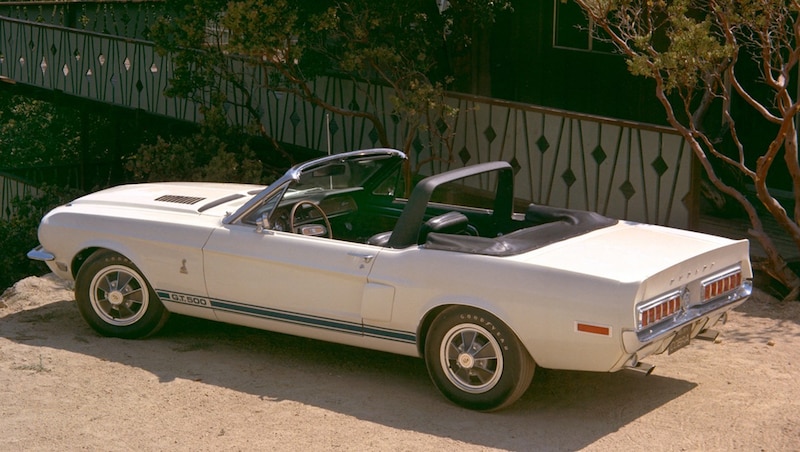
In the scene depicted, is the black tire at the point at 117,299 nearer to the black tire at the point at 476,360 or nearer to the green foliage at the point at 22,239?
the black tire at the point at 476,360

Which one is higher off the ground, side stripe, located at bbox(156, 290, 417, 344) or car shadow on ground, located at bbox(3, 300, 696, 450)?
side stripe, located at bbox(156, 290, 417, 344)

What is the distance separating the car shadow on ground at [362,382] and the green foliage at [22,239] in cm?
445

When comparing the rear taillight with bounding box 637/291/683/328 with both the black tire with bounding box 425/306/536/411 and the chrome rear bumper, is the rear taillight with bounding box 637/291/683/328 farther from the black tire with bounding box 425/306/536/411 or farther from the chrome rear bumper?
the chrome rear bumper

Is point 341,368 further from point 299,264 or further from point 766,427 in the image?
point 766,427

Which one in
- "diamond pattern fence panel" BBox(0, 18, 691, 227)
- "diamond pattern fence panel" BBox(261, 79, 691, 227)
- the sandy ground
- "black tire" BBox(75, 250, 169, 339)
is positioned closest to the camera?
the sandy ground

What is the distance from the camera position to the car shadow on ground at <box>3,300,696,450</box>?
644 cm

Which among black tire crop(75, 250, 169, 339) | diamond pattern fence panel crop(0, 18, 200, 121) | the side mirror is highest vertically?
diamond pattern fence panel crop(0, 18, 200, 121)

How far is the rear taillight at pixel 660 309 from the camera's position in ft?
20.2

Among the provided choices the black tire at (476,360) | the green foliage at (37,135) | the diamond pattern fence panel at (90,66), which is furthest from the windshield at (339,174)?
the green foliage at (37,135)

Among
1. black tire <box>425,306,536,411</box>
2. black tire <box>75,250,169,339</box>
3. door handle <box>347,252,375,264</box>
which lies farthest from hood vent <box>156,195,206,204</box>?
black tire <box>425,306,536,411</box>

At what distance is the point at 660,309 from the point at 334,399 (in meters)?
2.01

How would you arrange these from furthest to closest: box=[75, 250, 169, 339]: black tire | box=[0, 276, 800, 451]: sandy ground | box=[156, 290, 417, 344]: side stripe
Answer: box=[75, 250, 169, 339]: black tire → box=[156, 290, 417, 344]: side stripe → box=[0, 276, 800, 451]: sandy ground

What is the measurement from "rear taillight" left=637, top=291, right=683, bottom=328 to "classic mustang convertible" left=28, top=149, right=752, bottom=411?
0.04 ft

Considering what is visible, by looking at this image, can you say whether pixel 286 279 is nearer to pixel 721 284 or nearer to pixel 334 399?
pixel 334 399
